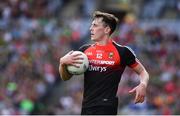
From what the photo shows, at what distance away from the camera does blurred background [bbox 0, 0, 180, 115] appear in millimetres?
16812

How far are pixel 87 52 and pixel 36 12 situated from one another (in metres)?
13.2

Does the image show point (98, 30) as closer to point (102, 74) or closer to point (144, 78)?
point (102, 74)

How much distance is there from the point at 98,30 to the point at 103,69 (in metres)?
0.49

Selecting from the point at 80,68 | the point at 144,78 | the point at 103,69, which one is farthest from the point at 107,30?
the point at 144,78

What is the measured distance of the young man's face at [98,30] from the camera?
8469 millimetres

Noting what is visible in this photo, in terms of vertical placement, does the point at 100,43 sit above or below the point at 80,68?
above

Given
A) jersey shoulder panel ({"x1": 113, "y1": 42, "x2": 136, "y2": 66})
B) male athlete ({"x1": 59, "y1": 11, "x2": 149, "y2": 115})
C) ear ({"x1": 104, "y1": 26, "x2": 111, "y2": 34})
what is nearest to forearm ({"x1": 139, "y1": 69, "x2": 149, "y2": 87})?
male athlete ({"x1": 59, "y1": 11, "x2": 149, "y2": 115})

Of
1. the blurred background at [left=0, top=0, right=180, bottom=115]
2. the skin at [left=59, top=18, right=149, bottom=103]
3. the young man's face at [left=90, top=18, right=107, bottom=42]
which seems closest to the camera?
the skin at [left=59, top=18, right=149, bottom=103]

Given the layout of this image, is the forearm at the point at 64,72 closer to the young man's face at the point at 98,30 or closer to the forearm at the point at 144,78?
the young man's face at the point at 98,30

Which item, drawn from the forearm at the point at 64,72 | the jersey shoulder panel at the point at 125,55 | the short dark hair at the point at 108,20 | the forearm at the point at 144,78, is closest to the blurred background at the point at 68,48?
the forearm at the point at 144,78

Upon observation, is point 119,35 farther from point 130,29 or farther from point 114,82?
point 114,82

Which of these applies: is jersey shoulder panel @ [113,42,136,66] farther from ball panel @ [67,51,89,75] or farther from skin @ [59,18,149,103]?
ball panel @ [67,51,89,75]

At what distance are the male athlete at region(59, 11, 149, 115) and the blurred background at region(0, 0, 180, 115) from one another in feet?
23.8

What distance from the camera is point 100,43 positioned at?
8.56 m
